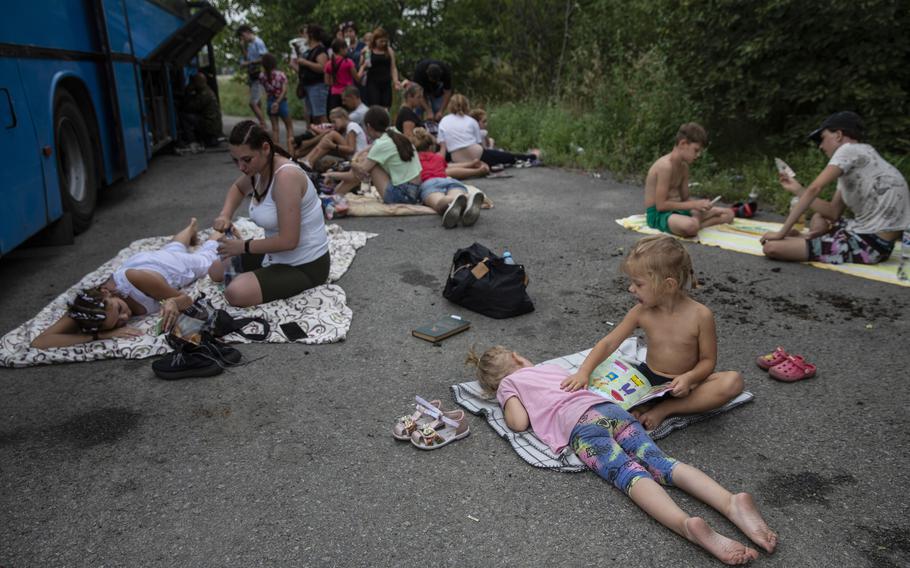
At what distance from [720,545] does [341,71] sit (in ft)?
34.3

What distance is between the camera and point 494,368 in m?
3.45

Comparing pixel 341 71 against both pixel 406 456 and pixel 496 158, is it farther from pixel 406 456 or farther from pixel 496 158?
pixel 406 456

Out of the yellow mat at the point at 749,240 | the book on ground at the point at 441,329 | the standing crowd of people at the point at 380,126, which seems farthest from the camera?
the standing crowd of people at the point at 380,126

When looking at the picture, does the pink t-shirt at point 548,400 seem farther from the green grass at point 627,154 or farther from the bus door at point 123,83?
the bus door at point 123,83

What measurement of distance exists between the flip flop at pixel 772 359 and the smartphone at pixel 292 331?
9.37 ft

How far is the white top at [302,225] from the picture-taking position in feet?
15.6

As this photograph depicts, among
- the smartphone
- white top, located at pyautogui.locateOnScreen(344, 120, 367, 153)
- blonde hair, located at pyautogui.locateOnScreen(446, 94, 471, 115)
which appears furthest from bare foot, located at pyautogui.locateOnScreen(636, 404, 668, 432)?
blonde hair, located at pyautogui.locateOnScreen(446, 94, 471, 115)

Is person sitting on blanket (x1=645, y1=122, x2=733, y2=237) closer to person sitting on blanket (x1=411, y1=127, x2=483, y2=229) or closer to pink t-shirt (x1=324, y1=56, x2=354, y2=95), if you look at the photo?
person sitting on blanket (x1=411, y1=127, x2=483, y2=229)

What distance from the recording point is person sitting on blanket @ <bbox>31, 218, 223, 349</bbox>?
422 centimetres

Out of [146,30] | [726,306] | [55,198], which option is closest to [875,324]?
[726,306]

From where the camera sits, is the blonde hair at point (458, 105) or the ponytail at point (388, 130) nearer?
the ponytail at point (388, 130)

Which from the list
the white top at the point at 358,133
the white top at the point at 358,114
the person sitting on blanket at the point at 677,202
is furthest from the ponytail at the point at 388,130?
the person sitting on blanket at the point at 677,202

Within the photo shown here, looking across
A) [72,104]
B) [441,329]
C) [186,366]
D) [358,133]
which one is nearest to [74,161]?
[72,104]

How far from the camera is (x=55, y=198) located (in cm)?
616
